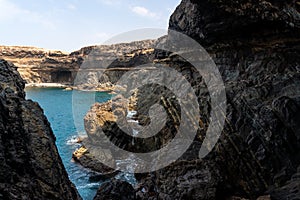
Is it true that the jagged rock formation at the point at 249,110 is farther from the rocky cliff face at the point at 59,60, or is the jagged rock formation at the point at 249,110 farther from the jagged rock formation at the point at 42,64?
the jagged rock formation at the point at 42,64

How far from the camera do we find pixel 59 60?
125 metres

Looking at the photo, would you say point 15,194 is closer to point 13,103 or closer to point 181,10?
point 13,103

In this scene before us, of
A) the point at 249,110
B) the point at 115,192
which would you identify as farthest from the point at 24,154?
the point at 249,110

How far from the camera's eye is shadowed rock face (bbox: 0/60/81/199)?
23.4 ft

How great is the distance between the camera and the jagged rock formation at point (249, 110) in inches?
552

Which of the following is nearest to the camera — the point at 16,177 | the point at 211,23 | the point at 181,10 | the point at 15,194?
the point at 15,194

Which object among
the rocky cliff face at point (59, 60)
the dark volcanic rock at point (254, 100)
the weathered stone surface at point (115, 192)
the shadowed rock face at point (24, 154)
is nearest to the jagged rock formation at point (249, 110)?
the dark volcanic rock at point (254, 100)

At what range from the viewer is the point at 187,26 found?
22375 millimetres

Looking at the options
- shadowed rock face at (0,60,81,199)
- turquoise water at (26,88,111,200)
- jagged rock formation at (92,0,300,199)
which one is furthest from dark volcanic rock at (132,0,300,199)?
shadowed rock face at (0,60,81,199)

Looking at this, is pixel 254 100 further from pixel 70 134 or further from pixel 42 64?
pixel 42 64

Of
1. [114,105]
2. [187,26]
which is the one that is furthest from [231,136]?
[114,105]

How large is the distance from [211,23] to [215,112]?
6.08 metres

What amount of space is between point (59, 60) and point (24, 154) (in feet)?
408

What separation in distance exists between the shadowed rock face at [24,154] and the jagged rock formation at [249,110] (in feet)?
24.5
